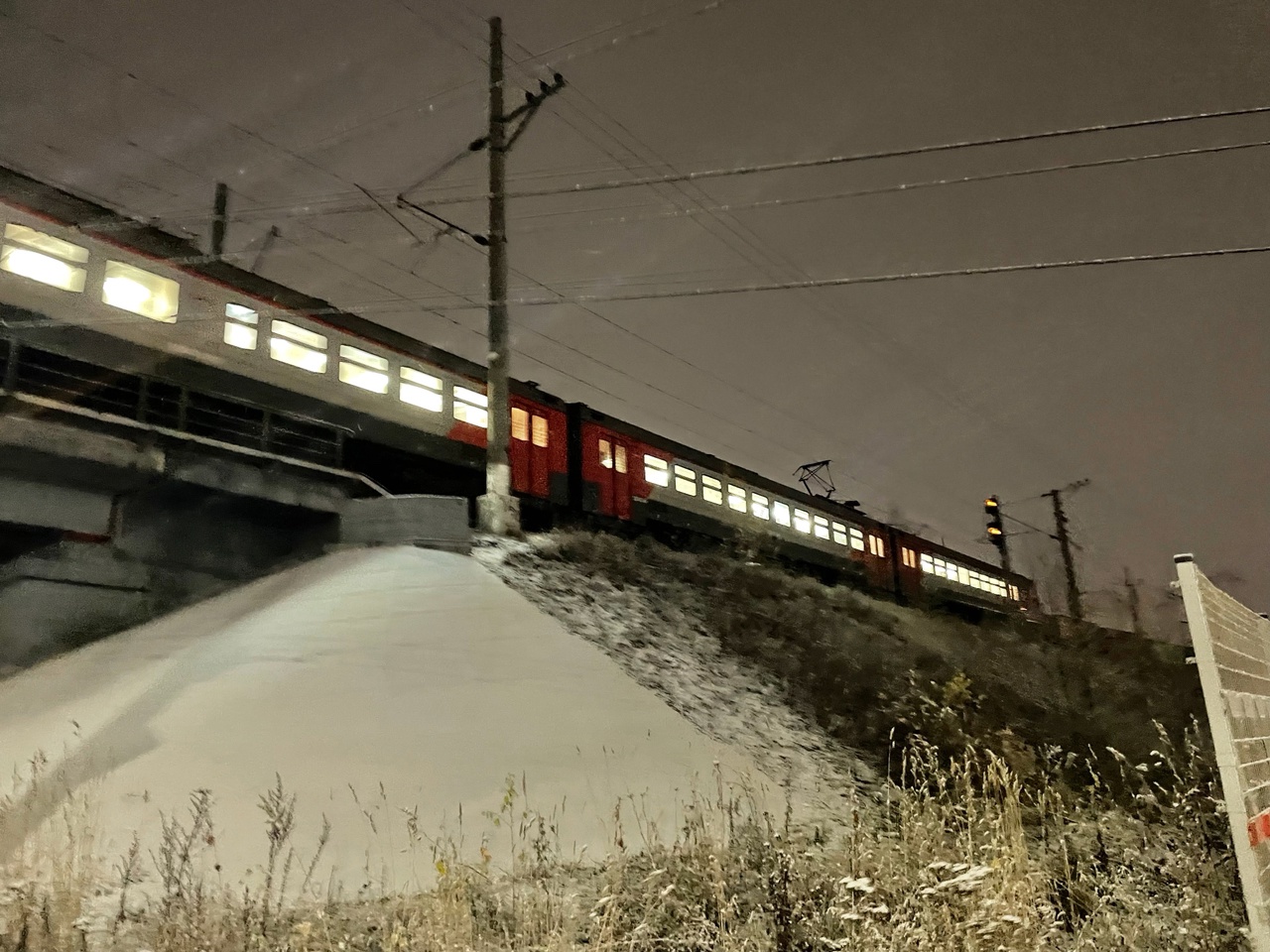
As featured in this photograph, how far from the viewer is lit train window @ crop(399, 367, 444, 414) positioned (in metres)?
12.2

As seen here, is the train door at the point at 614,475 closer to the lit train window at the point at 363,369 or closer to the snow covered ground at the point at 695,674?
the snow covered ground at the point at 695,674

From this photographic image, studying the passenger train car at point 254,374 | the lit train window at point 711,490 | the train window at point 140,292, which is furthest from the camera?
the lit train window at point 711,490

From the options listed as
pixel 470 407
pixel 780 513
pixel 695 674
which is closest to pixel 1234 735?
pixel 695 674

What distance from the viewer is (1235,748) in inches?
127

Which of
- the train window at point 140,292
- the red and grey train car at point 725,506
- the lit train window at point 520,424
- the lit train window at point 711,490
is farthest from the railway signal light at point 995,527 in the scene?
the train window at point 140,292

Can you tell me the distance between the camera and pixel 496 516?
1104 centimetres

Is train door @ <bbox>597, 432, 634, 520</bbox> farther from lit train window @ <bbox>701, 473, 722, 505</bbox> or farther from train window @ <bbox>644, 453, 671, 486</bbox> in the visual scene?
lit train window @ <bbox>701, 473, 722, 505</bbox>

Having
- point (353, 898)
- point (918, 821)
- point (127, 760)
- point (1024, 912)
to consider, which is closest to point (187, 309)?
→ point (127, 760)

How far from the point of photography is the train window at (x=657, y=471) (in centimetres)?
1684

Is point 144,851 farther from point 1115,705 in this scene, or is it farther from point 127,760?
point 1115,705

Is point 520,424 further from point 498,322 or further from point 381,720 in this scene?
point 381,720

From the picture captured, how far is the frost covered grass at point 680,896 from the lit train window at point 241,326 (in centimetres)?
702

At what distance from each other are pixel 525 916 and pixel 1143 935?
2.75m

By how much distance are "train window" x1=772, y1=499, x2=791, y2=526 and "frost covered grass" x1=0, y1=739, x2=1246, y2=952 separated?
1587 cm
